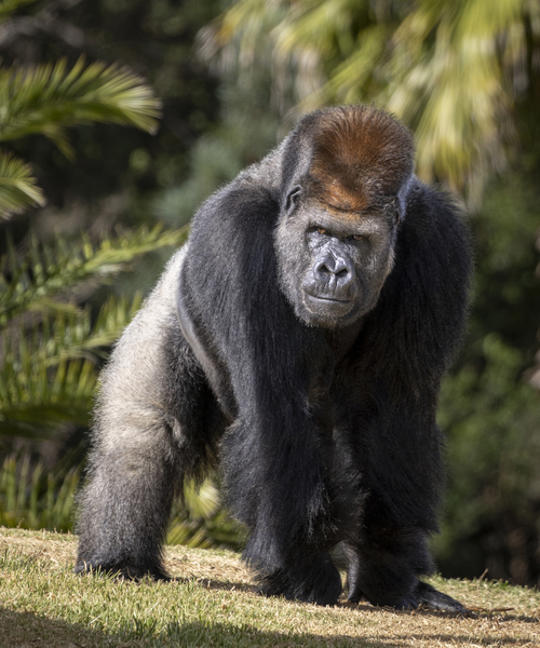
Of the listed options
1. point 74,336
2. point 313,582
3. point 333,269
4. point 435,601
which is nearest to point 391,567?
point 435,601

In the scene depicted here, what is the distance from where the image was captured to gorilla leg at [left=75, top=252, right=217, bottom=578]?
4.55 metres

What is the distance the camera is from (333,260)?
13.5 feet

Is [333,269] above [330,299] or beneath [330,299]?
above

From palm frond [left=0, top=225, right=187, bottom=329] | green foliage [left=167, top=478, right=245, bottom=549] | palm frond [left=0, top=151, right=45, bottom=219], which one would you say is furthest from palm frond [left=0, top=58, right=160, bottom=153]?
green foliage [left=167, top=478, right=245, bottom=549]

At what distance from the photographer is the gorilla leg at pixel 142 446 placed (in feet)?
14.9

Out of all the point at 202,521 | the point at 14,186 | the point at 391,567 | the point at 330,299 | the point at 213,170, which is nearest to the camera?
the point at 330,299

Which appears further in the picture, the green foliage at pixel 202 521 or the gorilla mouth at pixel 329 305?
the green foliage at pixel 202 521

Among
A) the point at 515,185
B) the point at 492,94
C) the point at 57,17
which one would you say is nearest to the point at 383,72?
the point at 492,94

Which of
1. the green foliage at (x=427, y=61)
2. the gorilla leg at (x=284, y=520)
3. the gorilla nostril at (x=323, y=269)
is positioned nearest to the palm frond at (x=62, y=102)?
the green foliage at (x=427, y=61)

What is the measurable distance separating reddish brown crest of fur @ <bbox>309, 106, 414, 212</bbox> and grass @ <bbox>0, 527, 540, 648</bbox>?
144cm

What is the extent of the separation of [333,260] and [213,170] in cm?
1036

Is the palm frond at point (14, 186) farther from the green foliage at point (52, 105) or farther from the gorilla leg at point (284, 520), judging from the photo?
the gorilla leg at point (284, 520)

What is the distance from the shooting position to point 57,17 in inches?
661

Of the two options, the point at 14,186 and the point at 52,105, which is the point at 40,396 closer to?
the point at 14,186
